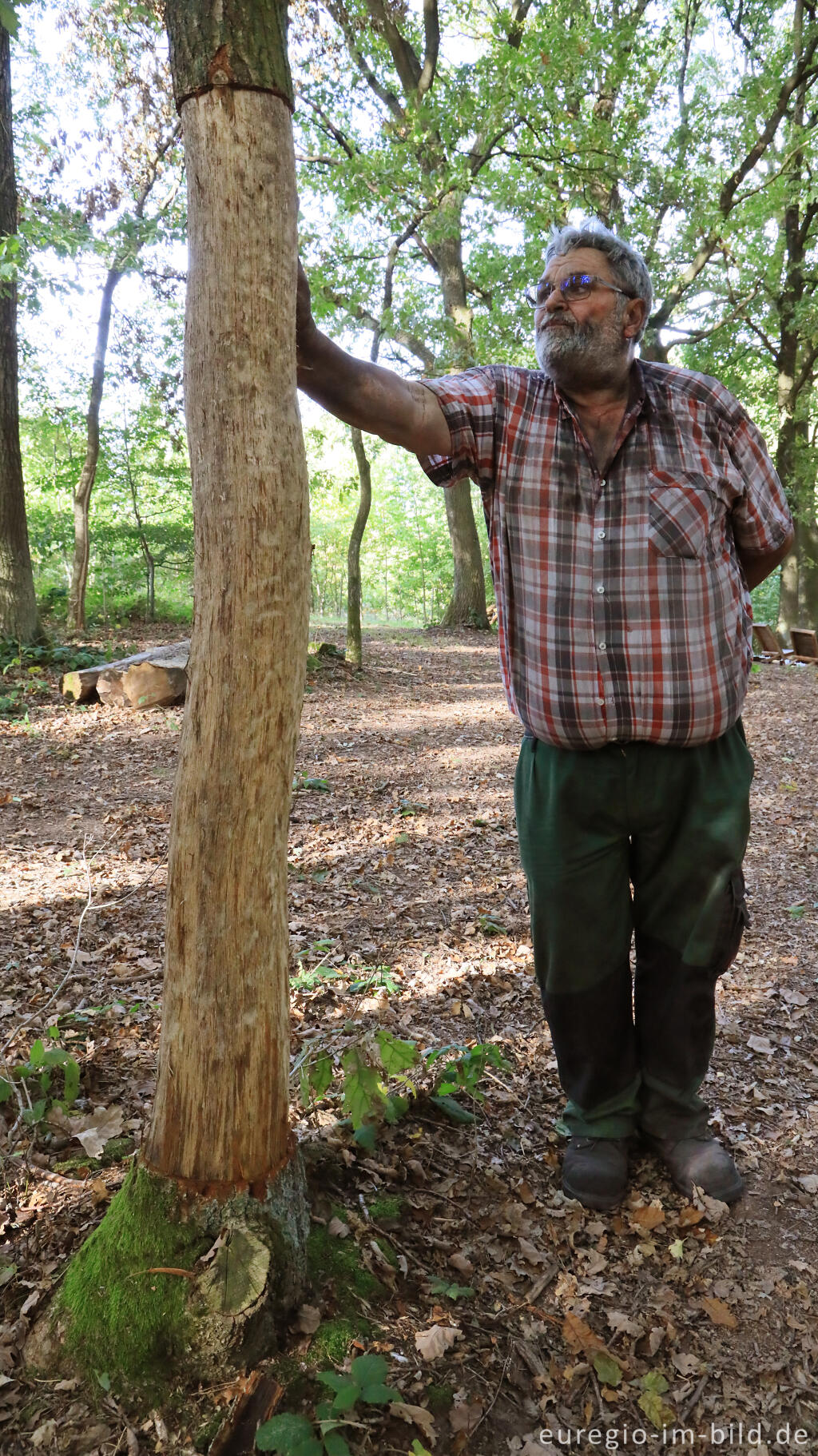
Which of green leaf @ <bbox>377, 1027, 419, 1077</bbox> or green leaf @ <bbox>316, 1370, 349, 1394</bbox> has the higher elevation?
green leaf @ <bbox>377, 1027, 419, 1077</bbox>

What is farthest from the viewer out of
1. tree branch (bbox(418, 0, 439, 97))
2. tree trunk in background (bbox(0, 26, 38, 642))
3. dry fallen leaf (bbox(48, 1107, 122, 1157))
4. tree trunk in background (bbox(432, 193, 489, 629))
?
tree trunk in background (bbox(432, 193, 489, 629))

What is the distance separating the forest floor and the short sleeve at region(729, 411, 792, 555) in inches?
74.8

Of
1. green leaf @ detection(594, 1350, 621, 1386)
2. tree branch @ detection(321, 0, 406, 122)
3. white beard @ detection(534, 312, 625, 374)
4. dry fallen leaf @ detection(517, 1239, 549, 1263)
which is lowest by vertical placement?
green leaf @ detection(594, 1350, 621, 1386)

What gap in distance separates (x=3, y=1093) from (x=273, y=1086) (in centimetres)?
113

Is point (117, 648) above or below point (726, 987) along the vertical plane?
above

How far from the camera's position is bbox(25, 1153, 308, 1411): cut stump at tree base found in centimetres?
178

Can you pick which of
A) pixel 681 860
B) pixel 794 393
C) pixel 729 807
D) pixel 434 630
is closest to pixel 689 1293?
pixel 681 860

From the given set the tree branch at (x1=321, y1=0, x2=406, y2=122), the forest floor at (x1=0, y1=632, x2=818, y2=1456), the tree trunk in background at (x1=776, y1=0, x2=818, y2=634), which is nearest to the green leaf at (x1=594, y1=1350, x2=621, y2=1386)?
the forest floor at (x1=0, y1=632, x2=818, y2=1456)

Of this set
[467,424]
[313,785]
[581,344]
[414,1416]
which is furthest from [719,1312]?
[313,785]

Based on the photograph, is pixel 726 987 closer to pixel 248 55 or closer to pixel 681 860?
pixel 681 860

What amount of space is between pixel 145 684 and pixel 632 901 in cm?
684

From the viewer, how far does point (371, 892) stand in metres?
4.77

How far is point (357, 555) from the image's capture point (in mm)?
11000

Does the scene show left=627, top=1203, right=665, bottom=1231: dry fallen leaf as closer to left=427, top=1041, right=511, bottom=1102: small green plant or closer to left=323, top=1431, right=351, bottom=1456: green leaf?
left=427, top=1041, right=511, bottom=1102: small green plant
